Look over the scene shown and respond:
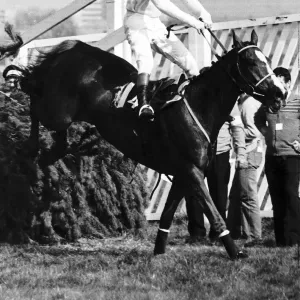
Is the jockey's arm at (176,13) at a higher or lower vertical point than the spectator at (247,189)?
higher

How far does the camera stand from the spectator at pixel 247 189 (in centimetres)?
1038

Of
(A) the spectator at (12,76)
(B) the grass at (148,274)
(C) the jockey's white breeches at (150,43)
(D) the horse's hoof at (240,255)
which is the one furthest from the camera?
(A) the spectator at (12,76)

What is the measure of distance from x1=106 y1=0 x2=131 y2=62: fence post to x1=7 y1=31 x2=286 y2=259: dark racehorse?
2.47 m

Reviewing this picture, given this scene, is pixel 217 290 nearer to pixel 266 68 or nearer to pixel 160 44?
pixel 266 68

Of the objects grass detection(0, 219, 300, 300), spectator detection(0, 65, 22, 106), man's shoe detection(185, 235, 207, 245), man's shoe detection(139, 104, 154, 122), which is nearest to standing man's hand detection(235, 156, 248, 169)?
man's shoe detection(185, 235, 207, 245)

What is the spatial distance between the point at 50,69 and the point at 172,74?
11.2 ft

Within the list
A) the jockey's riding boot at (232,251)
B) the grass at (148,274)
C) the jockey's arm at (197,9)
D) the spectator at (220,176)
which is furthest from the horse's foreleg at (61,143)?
the jockey's riding boot at (232,251)

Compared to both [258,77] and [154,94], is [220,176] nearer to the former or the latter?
[154,94]

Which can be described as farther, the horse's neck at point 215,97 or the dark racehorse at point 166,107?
the horse's neck at point 215,97

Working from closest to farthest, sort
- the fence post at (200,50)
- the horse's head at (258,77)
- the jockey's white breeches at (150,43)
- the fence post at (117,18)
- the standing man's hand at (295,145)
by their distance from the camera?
the horse's head at (258,77)
the jockey's white breeches at (150,43)
the standing man's hand at (295,145)
the fence post at (200,50)
the fence post at (117,18)

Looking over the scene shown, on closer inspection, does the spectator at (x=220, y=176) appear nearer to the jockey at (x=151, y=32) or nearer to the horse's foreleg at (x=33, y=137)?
the jockey at (x=151, y=32)

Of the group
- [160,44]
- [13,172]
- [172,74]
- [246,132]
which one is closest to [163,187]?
[172,74]

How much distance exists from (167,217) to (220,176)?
1534 millimetres

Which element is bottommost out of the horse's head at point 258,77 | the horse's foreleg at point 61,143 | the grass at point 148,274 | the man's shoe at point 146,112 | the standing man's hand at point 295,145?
the grass at point 148,274
